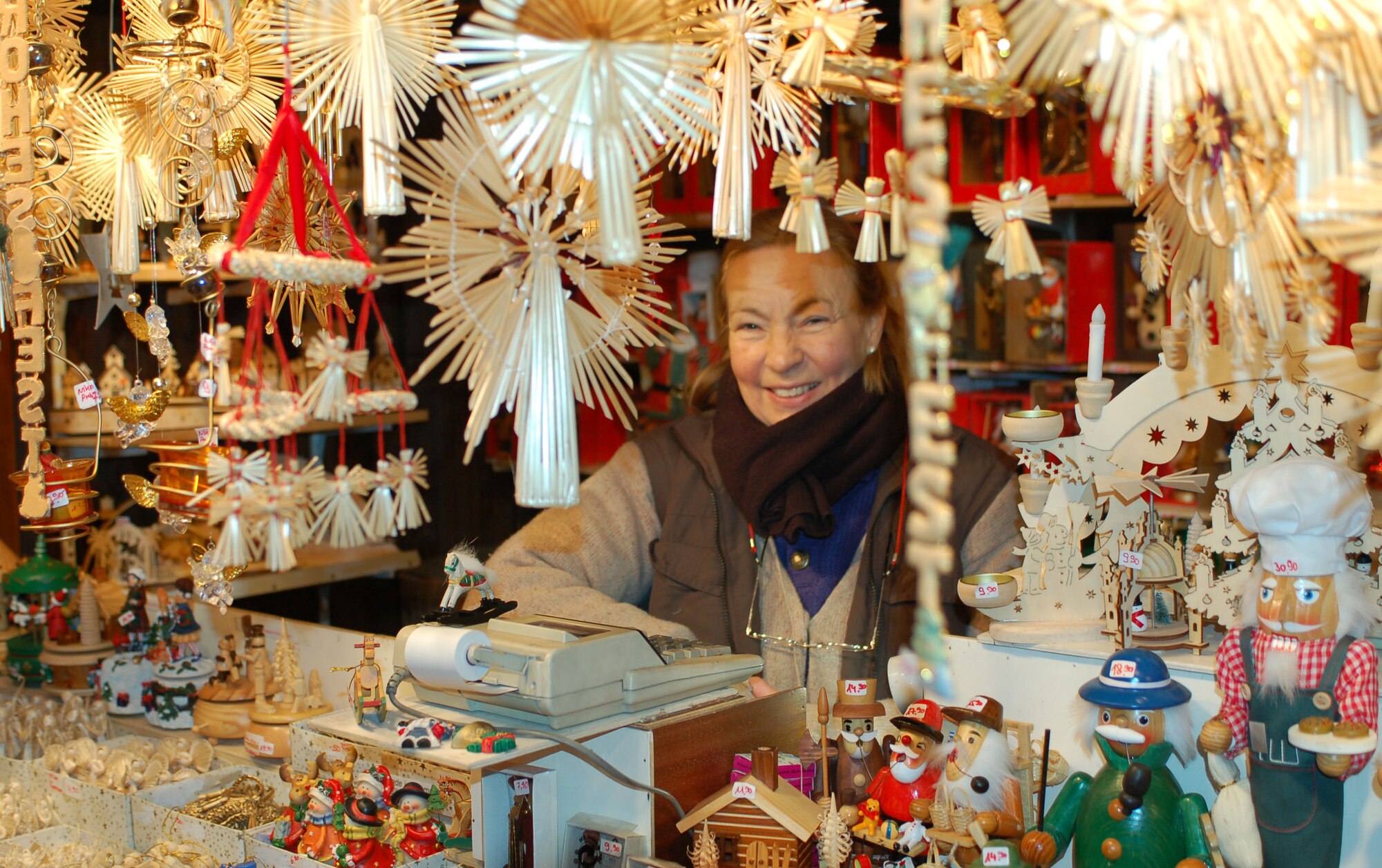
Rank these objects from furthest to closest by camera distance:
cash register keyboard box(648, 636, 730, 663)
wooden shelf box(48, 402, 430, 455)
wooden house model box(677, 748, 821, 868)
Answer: wooden shelf box(48, 402, 430, 455)
cash register keyboard box(648, 636, 730, 663)
wooden house model box(677, 748, 821, 868)

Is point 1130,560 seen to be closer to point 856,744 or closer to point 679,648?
point 856,744

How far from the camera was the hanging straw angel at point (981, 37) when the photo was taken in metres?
0.99

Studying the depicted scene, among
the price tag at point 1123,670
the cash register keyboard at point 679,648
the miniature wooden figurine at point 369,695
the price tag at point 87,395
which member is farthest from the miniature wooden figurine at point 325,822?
the price tag at point 1123,670

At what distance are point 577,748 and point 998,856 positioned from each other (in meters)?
0.43

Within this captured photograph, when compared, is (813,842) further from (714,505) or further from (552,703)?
(714,505)

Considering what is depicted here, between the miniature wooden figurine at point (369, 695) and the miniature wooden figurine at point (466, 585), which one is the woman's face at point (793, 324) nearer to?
the miniature wooden figurine at point (466, 585)

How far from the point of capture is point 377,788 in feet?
5.28

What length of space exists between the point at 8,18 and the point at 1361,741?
1633 mm

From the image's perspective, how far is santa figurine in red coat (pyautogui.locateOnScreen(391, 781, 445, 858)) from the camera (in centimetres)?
159

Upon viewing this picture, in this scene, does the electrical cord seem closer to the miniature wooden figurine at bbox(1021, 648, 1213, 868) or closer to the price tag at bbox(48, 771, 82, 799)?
the miniature wooden figurine at bbox(1021, 648, 1213, 868)

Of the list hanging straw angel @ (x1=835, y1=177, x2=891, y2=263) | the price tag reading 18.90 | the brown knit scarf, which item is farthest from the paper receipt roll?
the brown knit scarf

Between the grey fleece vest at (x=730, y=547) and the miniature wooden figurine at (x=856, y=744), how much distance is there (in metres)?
0.71

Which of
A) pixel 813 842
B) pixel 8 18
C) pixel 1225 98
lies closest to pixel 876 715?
pixel 813 842

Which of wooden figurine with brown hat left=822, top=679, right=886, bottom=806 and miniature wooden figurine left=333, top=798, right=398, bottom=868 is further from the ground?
wooden figurine with brown hat left=822, top=679, right=886, bottom=806
